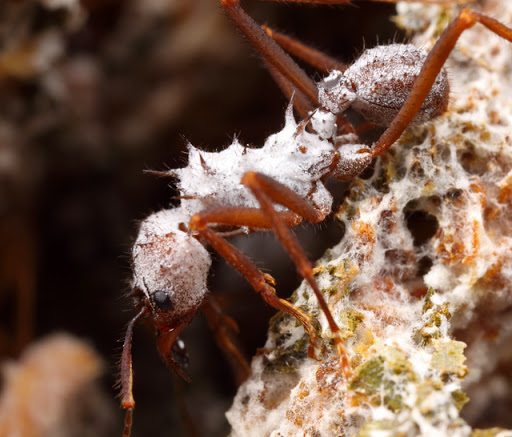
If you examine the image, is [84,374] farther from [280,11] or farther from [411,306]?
[280,11]

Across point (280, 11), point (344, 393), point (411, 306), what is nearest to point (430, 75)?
point (411, 306)

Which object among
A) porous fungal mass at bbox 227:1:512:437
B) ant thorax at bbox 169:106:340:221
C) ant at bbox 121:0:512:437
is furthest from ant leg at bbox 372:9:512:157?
ant thorax at bbox 169:106:340:221

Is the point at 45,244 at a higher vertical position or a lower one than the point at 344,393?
higher

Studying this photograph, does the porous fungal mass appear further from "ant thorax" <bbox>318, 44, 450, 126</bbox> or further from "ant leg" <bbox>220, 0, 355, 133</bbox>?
"ant leg" <bbox>220, 0, 355, 133</bbox>

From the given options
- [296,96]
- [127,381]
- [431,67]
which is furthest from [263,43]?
[127,381]

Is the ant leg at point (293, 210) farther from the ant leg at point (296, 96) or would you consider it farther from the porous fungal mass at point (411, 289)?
the ant leg at point (296, 96)

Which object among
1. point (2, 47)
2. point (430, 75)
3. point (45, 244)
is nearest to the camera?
point (430, 75)

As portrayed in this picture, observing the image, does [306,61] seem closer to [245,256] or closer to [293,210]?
[293,210]
